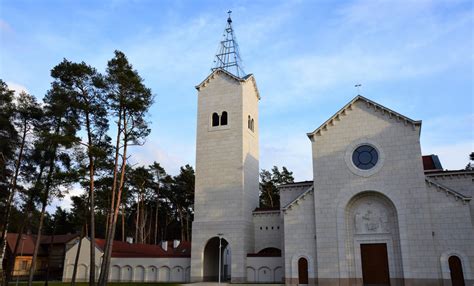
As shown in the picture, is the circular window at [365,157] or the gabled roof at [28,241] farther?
the gabled roof at [28,241]

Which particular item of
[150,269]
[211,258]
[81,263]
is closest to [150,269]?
[150,269]

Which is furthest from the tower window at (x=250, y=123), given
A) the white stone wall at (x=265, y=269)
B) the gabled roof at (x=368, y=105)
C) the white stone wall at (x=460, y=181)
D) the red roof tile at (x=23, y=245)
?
the red roof tile at (x=23, y=245)

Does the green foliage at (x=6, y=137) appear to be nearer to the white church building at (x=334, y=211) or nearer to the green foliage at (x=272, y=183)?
the white church building at (x=334, y=211)

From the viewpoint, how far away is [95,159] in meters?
24.3

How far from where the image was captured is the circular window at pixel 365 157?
26798mm

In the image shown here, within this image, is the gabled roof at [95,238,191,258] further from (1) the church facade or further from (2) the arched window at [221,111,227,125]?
(2) the arched window at [221,111,227,125]

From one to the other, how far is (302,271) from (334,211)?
4818 mm

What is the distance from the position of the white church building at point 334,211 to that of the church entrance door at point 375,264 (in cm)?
6

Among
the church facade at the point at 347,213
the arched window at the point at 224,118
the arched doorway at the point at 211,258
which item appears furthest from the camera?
the arched window at the point at 224,118

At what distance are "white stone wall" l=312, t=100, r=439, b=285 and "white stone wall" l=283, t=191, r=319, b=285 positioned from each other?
63cm

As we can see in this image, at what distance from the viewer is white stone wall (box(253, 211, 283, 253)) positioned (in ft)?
107

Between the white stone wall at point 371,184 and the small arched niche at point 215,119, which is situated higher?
the small arched niche at point 215,119

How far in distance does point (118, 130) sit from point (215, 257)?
1616cm

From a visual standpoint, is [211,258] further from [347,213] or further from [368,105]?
[368,105]
